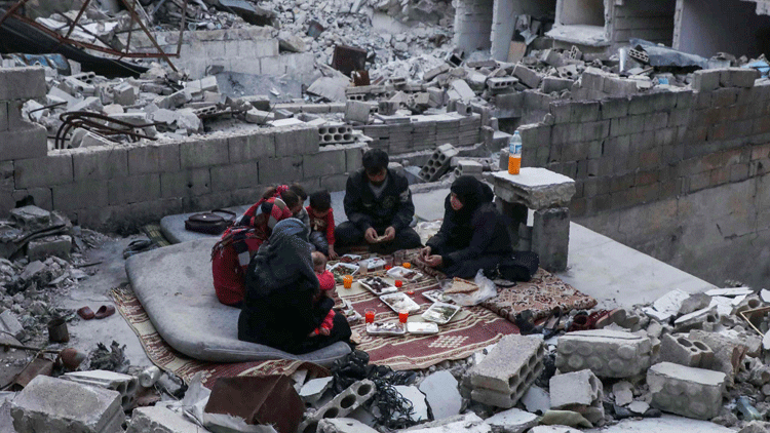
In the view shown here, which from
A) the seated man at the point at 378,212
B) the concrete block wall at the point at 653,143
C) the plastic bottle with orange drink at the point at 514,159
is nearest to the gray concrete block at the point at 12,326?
the seated man at the point at 378,212

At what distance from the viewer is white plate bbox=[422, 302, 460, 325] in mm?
6625

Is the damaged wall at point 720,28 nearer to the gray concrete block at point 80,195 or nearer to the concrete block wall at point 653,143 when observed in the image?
the concrete block wall at point 653,143

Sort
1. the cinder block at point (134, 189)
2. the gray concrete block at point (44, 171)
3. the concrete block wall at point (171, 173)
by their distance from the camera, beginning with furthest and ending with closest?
the cinder block at point (134, 189)
the concrete block wall at point (171, 173)
the gray concrete block at point (44, 171)

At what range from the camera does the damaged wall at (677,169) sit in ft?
35.7

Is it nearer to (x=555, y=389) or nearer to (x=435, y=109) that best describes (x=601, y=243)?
(x=555, y=389)

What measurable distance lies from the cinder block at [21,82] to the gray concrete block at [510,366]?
5.09 metres

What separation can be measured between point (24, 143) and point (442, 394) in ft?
16.0

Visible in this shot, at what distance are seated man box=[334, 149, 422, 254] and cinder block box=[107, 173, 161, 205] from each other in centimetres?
205

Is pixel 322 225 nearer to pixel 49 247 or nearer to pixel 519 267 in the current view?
pixel 519 267

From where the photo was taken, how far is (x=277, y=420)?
4.80m

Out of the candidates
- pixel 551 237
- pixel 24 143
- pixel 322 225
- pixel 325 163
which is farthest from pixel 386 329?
pixel 24 143

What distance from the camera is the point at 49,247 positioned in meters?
7.47

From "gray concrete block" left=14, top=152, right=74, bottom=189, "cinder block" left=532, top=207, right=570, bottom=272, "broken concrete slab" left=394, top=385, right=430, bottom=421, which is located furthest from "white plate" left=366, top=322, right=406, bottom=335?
"gray concrete block" left=14, top=152, right=74, bottom=189

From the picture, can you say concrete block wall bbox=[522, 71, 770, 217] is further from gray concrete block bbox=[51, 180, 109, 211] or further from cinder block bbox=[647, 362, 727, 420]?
cinder block bbox=[647, 362, 727, 420]
